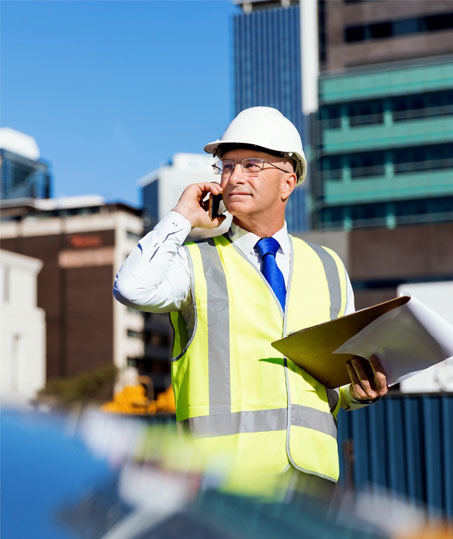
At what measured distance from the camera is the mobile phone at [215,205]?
10.7 feet

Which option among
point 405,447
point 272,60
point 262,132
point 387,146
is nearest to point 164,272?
point 262,132

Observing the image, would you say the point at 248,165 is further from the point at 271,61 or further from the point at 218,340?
the point at 271,61

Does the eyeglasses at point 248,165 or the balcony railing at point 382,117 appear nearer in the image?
the eyeglasses at point 248,165

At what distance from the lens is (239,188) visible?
3209 millimetres

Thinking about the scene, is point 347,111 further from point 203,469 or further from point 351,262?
point 203,469

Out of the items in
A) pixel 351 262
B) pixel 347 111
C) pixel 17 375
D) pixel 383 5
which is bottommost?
pixel 17 375

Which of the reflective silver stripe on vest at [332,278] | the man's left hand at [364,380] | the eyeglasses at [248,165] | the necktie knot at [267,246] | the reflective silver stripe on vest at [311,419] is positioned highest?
the eyeglasses at [248,165]

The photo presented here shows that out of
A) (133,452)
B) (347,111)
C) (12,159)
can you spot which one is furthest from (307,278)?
(12,159)

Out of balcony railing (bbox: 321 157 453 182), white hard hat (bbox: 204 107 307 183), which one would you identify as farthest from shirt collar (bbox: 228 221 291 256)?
balcony railing (bbox: 321 157 453 182)

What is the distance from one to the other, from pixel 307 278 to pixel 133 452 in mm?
1915

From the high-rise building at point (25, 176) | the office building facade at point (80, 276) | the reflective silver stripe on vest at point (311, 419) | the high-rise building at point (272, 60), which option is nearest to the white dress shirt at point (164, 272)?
the reflective silver stripe on vest at point (311, 419)

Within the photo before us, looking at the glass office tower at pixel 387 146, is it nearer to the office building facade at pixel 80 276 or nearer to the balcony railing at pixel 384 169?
the balcony railing at pixel 384 169

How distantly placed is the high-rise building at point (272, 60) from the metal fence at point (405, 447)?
6600 inches

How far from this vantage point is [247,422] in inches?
114
